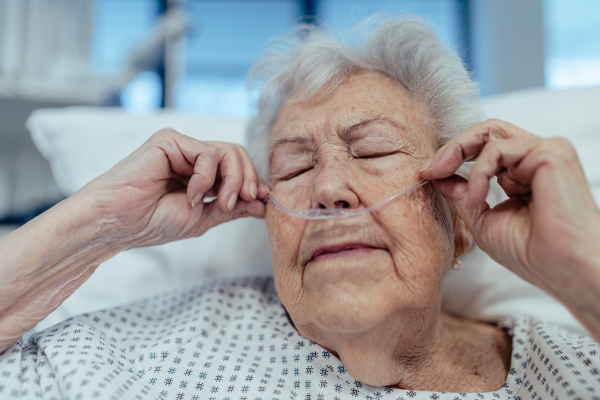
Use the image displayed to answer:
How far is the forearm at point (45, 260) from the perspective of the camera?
1052 millimetres

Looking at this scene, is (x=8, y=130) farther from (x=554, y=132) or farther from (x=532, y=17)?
(x=532, y=17)

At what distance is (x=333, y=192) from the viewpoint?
3.31 ft

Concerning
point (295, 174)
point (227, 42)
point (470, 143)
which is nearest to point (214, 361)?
point (295, 174)

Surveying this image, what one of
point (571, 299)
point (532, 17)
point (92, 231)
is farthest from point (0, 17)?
point (532, 17)

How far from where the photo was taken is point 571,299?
84cm

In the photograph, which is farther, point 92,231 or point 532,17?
point 532,17

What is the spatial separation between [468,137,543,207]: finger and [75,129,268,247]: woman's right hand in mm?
624

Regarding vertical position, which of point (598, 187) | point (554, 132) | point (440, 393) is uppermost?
point (554, 132)

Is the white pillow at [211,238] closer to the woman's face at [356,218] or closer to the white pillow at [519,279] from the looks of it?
the white pillow at [519,279]

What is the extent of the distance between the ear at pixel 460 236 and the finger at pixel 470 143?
0.87 feet

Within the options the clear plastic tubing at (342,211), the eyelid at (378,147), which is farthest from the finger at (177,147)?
the eyelid at (378,147)

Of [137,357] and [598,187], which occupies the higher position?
[598,187]

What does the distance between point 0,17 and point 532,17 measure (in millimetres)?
3179

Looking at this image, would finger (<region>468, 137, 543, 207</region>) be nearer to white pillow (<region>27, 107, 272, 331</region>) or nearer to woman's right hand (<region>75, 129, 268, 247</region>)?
woman's right hand (<region>75, 129, 268, 247</region>)
